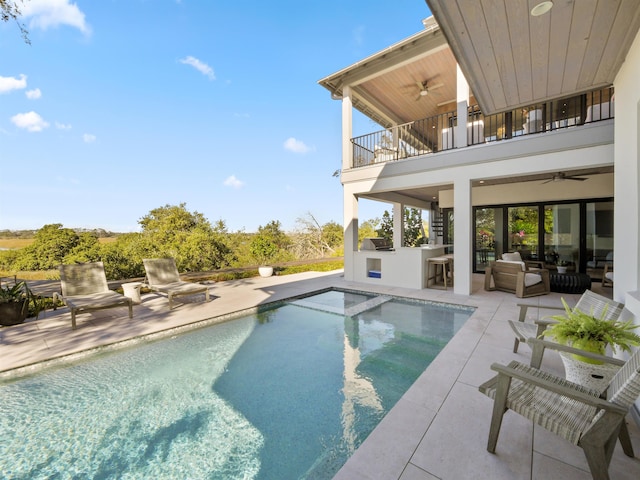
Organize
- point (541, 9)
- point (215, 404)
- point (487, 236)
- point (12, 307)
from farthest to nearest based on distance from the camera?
point (487, 236), point (12, 307), point (215, 404), point (541, 9)

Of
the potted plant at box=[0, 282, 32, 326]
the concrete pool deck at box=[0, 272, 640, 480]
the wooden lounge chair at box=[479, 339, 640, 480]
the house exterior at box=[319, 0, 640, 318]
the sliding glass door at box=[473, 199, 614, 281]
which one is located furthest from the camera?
the sliding glass door at box=[473, 199, 614, 281]

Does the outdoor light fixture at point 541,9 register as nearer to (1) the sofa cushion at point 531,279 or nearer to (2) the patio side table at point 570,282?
(1) the sofa cushion at point 531,279

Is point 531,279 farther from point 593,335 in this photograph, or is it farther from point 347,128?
point 347,128

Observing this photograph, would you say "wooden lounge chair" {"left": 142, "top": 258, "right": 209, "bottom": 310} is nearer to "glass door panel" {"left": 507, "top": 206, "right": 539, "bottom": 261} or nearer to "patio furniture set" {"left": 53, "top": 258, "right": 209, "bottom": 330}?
"patio furniture set" {"left": 53, "top": 258, "right": 209, "bottom": 330}

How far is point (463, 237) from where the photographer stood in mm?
6898

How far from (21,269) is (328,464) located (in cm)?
1282

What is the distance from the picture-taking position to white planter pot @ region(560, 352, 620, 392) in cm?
202

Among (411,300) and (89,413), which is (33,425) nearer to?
(89,413)

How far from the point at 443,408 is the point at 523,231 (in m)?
9.17

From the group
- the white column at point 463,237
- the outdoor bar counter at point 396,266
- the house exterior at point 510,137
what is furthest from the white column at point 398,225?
the white column at point 463,237

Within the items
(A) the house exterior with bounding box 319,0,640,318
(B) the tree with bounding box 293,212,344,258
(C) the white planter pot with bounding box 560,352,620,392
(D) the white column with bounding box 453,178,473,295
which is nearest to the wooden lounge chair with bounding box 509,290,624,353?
(A) the house exterior with bounding box 319,0,640,318

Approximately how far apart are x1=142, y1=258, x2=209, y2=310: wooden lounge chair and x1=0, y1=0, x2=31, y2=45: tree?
4.55 m

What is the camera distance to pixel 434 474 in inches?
70.9

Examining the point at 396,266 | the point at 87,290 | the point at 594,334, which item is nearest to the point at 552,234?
the point at 396,266
